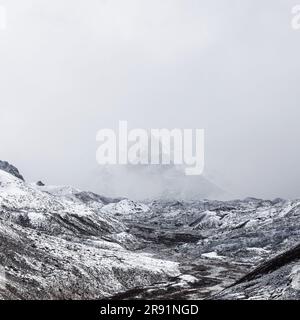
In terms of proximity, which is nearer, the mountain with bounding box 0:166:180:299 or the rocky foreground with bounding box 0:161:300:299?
the rocky foreground with bounding box 0:161:300:299

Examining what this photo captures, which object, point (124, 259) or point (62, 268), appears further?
point (124, 259)

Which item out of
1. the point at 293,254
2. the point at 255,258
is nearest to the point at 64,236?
the point at 255,258

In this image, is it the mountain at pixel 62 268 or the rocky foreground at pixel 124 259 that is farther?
the mountain at pixel 62 268

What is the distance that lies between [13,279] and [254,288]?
29.1 m

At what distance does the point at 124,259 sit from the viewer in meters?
86.7

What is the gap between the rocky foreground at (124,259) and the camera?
55500 mm

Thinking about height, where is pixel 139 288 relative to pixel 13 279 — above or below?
below

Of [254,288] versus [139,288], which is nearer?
[254,288]

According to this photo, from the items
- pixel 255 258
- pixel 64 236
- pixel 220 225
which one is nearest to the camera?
pixel 255 258

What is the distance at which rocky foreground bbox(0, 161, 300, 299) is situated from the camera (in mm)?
55500

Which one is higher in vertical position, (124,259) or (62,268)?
(62,268)
